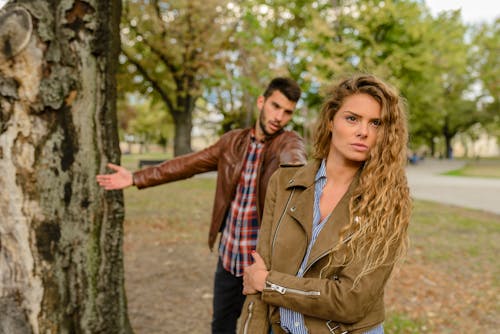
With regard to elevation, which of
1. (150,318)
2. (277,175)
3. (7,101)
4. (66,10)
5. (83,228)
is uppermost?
(66,10)

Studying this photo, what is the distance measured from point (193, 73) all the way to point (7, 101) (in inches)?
659

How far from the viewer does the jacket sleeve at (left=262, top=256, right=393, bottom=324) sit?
1667 millimetres

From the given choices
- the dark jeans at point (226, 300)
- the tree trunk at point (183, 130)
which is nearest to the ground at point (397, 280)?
the dark jeans at point (226, 300)

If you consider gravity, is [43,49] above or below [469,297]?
above

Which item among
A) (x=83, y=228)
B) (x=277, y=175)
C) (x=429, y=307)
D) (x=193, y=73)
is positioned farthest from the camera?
(x=193, y=73)

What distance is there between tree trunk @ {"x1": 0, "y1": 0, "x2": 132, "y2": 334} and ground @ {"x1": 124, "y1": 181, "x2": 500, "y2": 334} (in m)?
1.53

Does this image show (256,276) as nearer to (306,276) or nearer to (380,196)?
(306,276)

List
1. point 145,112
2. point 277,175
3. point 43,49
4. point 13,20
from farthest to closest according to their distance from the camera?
point 145,112 → point 43,49 → point 13,20 → point 277,175

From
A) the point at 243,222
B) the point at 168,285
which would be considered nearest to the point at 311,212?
the point at 243,222

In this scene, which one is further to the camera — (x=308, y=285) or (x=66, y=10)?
(x=66, y=10)

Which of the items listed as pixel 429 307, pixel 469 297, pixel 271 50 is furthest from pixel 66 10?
pixel 271 50

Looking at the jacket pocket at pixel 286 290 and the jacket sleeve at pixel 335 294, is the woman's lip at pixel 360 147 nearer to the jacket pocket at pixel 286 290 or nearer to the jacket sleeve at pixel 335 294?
Result: the jacket sleeve at pixel 335 294

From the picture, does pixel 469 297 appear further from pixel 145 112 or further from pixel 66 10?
pixel 145 112

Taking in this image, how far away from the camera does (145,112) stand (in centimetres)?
5588
